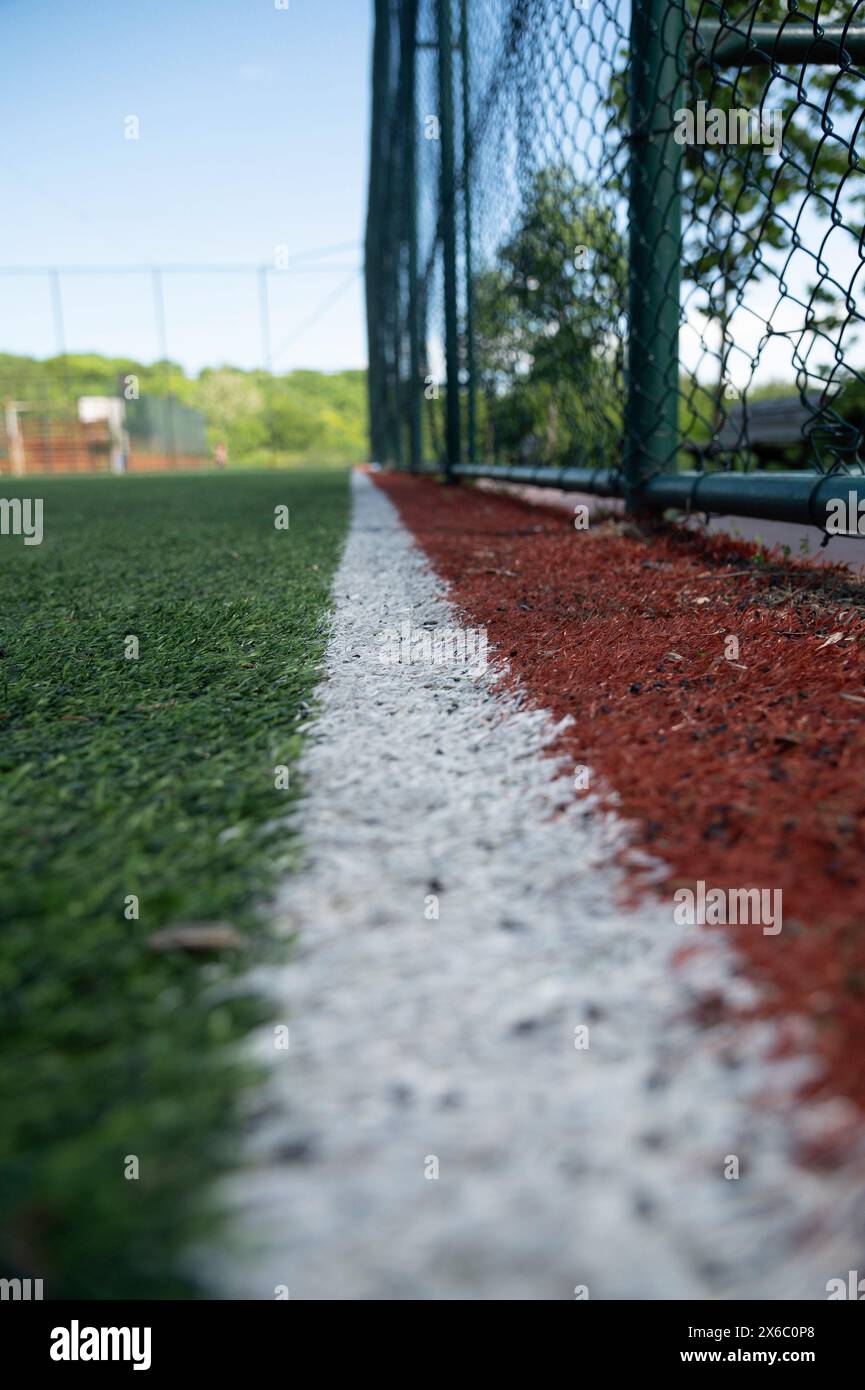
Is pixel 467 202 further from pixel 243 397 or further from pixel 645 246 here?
pixel 243 397

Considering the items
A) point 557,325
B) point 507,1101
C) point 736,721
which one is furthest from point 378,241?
point 507,1101

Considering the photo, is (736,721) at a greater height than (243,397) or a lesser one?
lesser

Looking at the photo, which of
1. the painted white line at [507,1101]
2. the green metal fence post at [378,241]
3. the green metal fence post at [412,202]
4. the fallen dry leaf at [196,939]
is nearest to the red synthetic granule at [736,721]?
the painted white line at [507,1101]

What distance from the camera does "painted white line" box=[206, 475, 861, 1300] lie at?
1.36 ft

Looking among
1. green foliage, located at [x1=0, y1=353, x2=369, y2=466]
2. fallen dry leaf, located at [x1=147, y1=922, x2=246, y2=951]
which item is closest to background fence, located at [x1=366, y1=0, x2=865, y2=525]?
fallen dry leaf, located at [x1=147, y1=922, x2=246, y2=951]

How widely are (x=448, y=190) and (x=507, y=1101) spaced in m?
6.48

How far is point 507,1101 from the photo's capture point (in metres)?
0.49

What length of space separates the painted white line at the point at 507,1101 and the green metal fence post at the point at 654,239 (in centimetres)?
200

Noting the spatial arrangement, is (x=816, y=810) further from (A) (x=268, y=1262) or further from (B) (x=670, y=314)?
(B) (x=670, y=314)

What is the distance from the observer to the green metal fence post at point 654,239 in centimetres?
234

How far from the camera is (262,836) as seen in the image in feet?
2.53

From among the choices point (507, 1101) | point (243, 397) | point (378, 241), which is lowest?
point (507, 1101)

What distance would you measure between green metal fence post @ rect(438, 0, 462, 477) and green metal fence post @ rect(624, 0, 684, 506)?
3.84m
